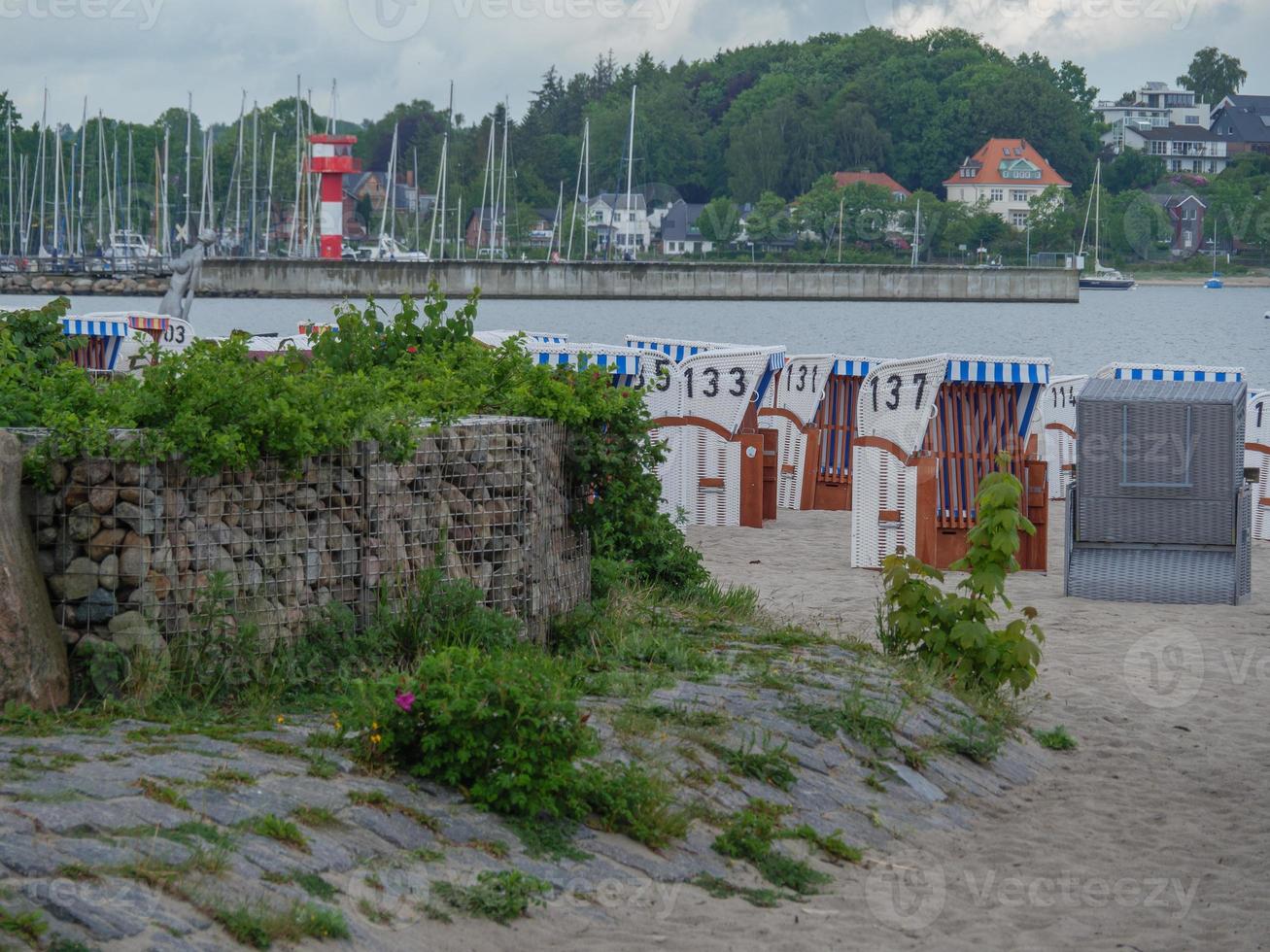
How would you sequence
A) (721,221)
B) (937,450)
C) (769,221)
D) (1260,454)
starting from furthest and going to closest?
(721,221), (769,221), (1260,454), (937,450)

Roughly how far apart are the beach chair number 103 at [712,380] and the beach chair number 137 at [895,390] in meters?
2.32

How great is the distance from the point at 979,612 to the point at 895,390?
502cm

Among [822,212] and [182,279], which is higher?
[822,212]

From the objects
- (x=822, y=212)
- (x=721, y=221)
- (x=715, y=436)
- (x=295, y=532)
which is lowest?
(x=295, y=532)

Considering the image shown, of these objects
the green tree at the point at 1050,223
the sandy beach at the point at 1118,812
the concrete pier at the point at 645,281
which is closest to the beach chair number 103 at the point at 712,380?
the sandy beach at the point at 1118,812

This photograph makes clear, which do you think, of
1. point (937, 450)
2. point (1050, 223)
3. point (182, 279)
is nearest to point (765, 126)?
point (1050, 223)

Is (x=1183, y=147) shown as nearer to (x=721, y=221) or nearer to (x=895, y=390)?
(x=721, y=221)

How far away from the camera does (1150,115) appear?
7205 inches

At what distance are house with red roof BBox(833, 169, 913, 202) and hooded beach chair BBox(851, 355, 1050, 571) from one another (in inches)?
4726

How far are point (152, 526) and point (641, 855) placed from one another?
2.24 meters

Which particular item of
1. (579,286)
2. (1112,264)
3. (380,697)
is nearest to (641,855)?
(380,697)

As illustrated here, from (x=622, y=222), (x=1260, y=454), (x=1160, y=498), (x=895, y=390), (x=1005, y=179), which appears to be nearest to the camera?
(x=1160, y=498)

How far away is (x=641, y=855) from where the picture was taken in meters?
6.15

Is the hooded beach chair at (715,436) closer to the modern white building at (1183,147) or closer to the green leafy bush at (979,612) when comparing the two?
the green leafy bush at (979,612)
